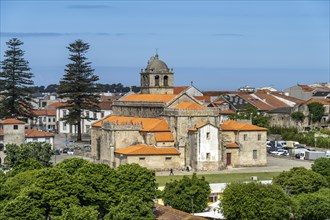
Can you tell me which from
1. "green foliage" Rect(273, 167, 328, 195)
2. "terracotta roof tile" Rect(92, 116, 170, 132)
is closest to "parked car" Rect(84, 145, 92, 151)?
"terracotta roof tile" Rect(92, 116, 170, 132)

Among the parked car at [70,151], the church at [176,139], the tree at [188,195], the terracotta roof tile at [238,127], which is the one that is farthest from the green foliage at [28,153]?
the parked car at [70,151]

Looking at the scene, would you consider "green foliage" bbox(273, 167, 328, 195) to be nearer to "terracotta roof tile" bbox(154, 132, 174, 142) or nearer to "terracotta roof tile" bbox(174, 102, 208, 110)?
"terracotta roof tile" bbox(154, 132, 174, 142)

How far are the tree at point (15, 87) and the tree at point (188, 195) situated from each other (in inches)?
1467

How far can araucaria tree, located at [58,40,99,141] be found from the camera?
7944cm

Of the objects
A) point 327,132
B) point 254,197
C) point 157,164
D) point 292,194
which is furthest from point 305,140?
Result: point 254,197

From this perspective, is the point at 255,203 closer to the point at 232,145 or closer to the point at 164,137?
the point at 164,137

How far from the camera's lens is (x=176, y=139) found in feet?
188

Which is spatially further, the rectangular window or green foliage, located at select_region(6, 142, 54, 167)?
the rectangular window

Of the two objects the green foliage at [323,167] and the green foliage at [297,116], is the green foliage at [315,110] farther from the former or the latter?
the green foliage at [323,167]

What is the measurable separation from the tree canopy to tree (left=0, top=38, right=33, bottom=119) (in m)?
36.9

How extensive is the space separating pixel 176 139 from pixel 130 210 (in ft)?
77.5

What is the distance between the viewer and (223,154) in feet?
190

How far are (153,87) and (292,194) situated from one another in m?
23.9

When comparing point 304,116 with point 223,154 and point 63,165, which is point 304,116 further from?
point 63,165
